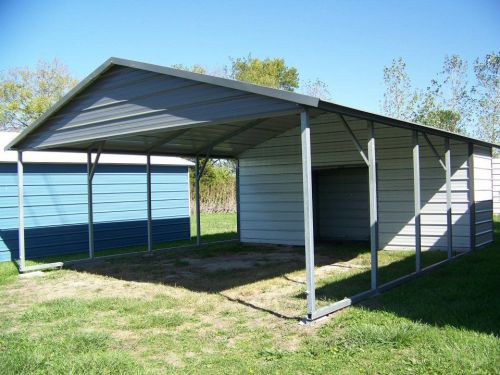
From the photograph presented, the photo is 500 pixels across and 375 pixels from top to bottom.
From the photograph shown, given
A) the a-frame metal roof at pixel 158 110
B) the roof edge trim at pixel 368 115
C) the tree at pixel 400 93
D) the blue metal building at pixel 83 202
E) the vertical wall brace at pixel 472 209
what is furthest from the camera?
the tree at pixel 400 93

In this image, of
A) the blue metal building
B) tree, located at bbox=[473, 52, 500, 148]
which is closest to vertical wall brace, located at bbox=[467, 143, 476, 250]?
the blue metal building

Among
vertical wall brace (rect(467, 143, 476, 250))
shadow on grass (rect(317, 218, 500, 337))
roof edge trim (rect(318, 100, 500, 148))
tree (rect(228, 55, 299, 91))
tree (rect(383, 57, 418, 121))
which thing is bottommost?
shadow on grass (rect(317, 218, 500, 337))

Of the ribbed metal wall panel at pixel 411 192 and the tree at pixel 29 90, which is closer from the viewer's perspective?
the ribbed metal wall panel at pixel 411 192

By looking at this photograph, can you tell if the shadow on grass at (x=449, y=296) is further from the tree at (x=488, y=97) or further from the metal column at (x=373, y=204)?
the tree at (x=488, y=97)

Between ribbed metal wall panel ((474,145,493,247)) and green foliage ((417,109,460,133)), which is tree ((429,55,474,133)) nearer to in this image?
green foliage ((417,109,460,133))

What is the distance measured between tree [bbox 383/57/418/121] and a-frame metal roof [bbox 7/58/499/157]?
21704mm

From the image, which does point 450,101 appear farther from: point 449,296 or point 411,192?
point 449,296

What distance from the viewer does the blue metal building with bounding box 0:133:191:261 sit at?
10.9 meters

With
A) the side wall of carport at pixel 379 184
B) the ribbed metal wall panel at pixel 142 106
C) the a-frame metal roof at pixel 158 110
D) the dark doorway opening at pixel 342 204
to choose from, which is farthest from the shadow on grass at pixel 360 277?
the ribbed metal wall panel at pixel 142 106

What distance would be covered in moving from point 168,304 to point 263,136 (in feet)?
19.6

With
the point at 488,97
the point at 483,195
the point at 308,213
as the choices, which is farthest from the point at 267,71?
the point at 308,213

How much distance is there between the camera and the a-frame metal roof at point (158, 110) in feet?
18.8

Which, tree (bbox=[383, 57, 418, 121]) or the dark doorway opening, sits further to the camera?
tree (bbox=[383, 57, 418, 121])

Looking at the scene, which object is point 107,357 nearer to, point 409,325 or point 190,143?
point 409,325
